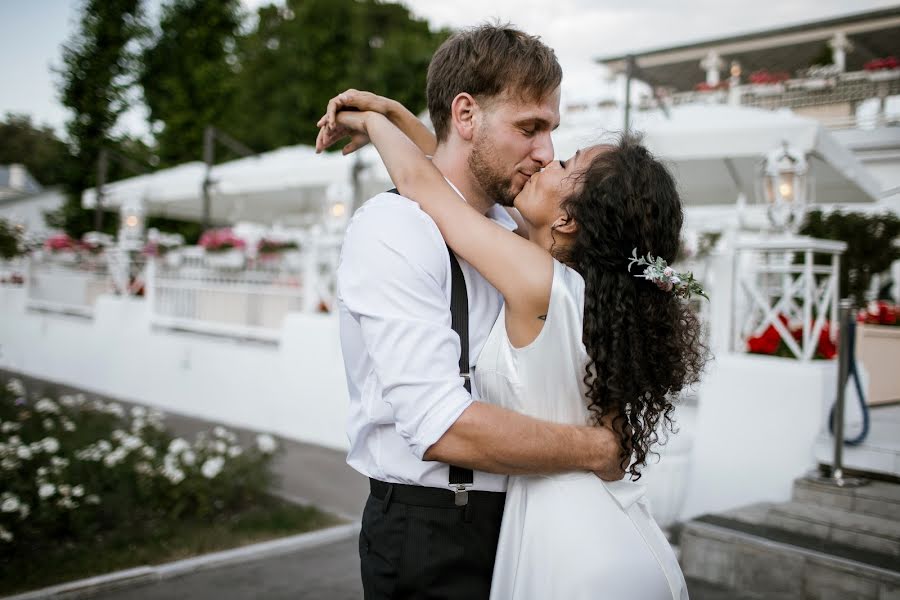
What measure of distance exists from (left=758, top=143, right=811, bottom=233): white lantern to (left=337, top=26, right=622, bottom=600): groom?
15.5 ft

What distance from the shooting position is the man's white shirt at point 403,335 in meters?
1.49

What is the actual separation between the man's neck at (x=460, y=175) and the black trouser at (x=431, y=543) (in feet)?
2.43

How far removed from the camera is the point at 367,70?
2542 cm

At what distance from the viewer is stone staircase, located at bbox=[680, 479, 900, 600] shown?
3.75 m

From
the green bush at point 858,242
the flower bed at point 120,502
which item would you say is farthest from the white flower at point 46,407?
the green bush at point 858,242

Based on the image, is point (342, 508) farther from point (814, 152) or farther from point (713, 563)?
point (814, 152)

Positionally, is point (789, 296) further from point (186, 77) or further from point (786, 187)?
point (186, 77)

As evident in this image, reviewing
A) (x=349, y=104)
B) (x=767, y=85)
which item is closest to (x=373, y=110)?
(x=349, y=104)

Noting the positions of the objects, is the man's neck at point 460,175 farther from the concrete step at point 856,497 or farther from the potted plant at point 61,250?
the potted plant at point 61,250

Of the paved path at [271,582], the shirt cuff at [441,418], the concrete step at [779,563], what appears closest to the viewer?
the shirt cuff at [441,418]

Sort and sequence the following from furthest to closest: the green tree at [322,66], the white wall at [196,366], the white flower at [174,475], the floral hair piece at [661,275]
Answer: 1. the green tree at [322,66]
2. the white wall at [196,366]
3. the white flower at [174,475]
4. the floral hair piece at [661,275]

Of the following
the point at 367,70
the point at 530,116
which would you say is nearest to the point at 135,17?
the point at 367,70

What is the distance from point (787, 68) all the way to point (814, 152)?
1862 centimetres

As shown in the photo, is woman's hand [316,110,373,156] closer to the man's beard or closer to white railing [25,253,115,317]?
the man's beard
